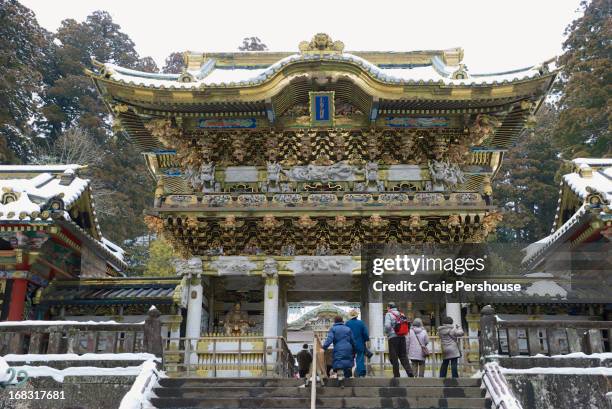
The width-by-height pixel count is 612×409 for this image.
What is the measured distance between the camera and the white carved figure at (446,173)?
1567 cm

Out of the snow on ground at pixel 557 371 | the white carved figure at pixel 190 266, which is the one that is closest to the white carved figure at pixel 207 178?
the white carved figure at pixel 190 266

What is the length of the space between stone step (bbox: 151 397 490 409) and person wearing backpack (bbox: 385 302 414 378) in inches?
53.6

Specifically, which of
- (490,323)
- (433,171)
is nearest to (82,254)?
(433,171)

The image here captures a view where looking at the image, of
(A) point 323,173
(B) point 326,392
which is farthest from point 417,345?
(A) point 323,173

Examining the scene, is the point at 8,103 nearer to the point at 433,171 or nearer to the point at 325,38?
the point at 325,38

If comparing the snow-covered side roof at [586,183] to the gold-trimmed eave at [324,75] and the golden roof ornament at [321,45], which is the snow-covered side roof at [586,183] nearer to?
the gold-trimmed eave at [324,75]

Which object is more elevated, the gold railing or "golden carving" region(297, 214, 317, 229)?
"golden carving" region(297, 214, 317, 229)

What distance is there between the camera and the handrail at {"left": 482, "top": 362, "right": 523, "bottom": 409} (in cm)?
867

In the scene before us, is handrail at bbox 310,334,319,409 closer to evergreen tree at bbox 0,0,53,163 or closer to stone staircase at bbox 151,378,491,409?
stone staircase at bbox 151,378,491,409

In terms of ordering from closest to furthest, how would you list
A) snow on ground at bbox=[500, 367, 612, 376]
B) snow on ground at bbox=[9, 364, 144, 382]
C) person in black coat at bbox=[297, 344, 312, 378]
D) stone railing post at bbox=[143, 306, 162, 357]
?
snow on ground at bbox=[500, 367, 612, 376], snow on ground at bbox=[9, 364, 144, 382], stone railing post at bbox=[143, 306, 162, 357], person in black coat at bbox=[297, 344, 312, 378]

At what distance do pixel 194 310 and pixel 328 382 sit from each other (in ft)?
18.7

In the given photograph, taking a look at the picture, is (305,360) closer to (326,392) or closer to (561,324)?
(326,392)

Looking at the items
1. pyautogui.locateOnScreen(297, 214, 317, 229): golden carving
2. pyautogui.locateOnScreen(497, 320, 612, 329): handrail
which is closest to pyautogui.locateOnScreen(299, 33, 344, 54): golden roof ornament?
pyautogui.locateOnScreen(297, 214, 317, 229): golden carving

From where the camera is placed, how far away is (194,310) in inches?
586
